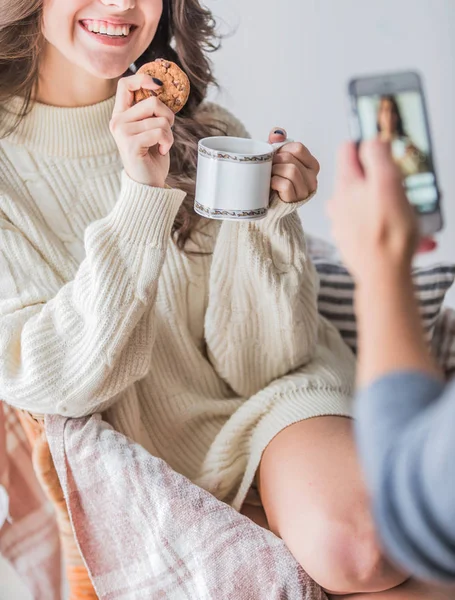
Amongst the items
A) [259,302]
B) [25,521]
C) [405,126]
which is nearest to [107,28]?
[259,302]

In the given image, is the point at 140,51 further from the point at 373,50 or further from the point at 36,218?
the point at 373,50

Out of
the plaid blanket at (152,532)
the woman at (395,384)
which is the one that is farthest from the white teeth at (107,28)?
the woman at (395,384)

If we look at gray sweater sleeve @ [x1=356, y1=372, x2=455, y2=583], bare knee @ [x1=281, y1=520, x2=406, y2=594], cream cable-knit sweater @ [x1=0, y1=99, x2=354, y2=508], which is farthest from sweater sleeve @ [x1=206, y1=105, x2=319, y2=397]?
gray sweater sleeve @ [x1=356, y1=372, x2=455, y2=583]

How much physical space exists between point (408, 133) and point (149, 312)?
1.61 feet

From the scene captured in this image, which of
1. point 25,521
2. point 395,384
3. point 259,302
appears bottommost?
point 25,521

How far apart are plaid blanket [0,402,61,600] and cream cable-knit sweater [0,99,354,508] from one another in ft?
1.03

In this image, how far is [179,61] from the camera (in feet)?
2.97

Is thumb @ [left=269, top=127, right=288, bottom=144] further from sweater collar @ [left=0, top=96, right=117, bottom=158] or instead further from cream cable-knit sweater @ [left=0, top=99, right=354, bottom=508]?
sweater collar @ [left=0, top=96, right=117, bottom=158]

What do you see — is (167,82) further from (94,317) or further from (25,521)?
(25,521)

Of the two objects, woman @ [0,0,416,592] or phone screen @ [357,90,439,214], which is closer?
phone screen @ [357,90,439,214]

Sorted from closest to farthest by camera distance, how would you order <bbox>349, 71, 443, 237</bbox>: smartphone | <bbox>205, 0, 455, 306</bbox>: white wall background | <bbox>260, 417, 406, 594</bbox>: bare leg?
1. <bbox>349, 71, 443, 237</bbox>: smartphone
2. <bbox>205, 0, 455, 306</bbox>: white wall background
3. <bbox>260, 417, 406, 594</bbox>: bare leg

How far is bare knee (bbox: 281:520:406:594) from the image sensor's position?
704 mm

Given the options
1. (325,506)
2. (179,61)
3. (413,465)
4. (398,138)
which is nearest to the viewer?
→ (413,465)

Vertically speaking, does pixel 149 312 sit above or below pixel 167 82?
below
